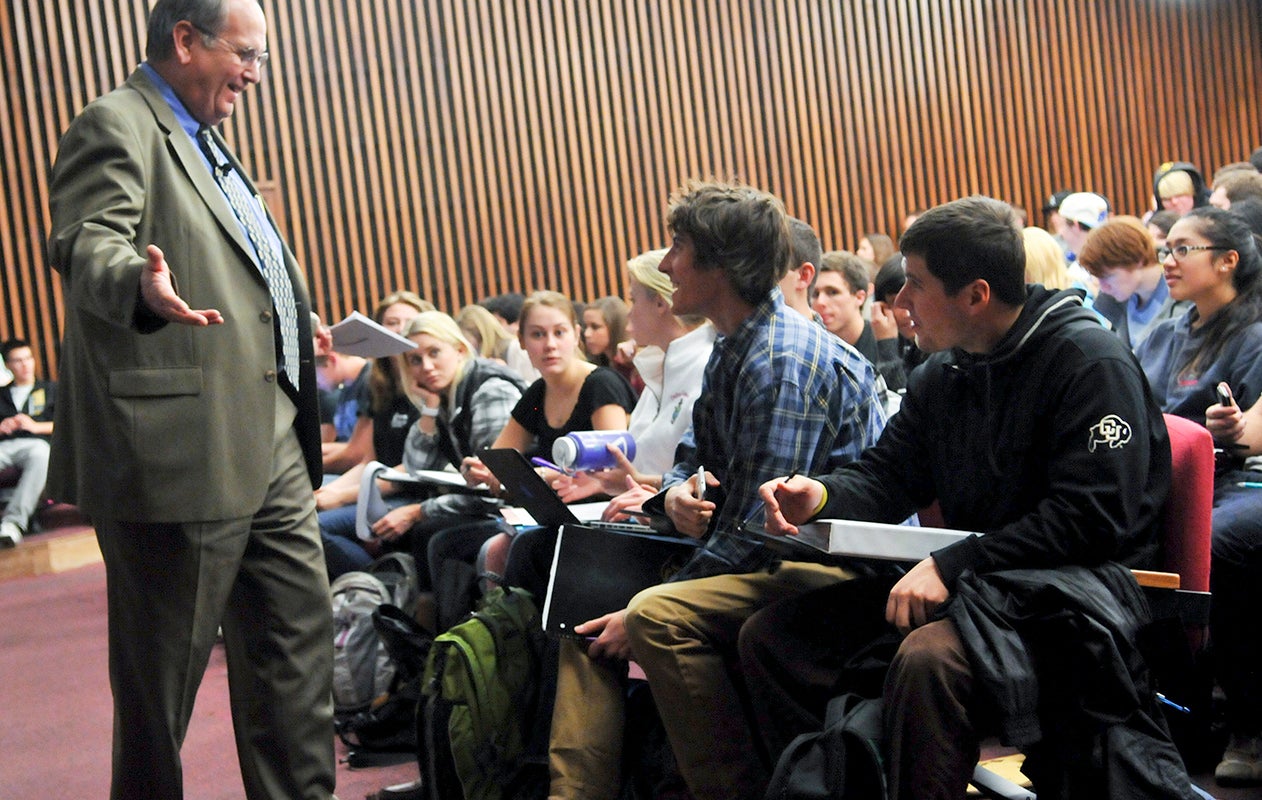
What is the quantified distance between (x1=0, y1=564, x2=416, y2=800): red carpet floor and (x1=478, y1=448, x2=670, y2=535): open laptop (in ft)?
2.41

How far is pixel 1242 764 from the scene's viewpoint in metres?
2.40

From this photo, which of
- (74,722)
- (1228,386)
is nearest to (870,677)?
(1228,386)

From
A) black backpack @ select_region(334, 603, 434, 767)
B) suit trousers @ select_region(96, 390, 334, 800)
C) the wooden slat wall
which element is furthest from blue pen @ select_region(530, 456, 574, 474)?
the wooden slat wall

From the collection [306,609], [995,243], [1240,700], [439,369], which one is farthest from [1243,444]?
[439,369]

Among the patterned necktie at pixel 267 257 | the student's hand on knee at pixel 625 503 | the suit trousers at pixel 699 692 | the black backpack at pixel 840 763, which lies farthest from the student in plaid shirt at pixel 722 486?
the patterned necktie at pixel 267 257

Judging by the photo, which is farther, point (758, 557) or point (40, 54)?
point (40, 54)

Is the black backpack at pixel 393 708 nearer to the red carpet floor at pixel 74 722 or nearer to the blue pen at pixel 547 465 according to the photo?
the red carpet floor at pixel 74 722

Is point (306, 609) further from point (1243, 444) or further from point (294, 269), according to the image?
point (1243, 444)

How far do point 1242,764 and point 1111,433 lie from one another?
970 millimetres

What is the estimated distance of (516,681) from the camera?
260cm

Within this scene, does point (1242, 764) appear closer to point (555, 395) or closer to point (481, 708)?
Result: point (481, 708)

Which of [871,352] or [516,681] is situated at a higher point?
[871,352]

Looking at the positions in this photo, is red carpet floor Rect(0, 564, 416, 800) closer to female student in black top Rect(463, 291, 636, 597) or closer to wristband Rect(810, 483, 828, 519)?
female student in black top Rect(463, 291, 636, 597)

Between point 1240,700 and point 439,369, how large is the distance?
7.64ft
